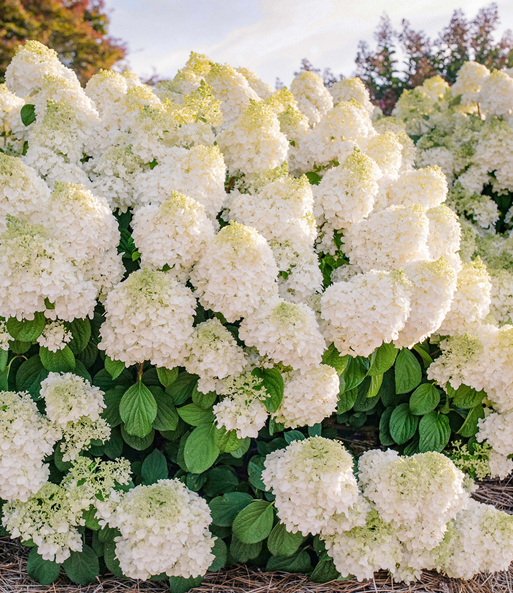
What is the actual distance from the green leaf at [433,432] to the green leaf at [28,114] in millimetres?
2321

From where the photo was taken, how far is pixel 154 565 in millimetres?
1883

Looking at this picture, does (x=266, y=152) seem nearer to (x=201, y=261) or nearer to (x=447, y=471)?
(x=201, y=261)

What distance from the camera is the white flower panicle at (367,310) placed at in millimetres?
1878

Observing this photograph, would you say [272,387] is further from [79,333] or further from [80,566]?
[80,566]

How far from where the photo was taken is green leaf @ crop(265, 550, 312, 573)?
219cm

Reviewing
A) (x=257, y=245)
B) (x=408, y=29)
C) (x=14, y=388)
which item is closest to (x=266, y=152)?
(x=257, y=245)

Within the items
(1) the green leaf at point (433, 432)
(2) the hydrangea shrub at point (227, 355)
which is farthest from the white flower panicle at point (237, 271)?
(1) the green leaf at point (433, 432)

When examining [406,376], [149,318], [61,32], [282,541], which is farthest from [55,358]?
[61,32]

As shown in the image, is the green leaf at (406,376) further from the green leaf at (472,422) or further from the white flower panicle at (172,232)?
the white flower panicle at (172,232)

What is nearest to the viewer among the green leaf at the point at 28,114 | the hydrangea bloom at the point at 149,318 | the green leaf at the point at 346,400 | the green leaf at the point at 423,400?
the hydrangea bloom at the point at 149,318

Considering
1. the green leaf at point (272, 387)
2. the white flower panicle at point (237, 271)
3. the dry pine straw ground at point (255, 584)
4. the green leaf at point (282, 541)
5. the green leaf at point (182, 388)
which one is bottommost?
the dry pine straw ground at point (255, 584)

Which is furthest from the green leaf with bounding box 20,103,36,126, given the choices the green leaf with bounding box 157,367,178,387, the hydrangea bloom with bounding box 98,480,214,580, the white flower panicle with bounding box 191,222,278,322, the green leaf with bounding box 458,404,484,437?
the green leaf with bounding box 458,404,484,437

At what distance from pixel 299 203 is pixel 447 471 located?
1.18 metres

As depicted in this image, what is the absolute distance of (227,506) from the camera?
213 cm
